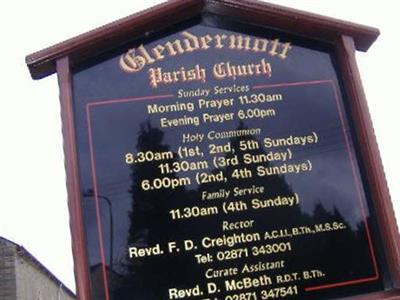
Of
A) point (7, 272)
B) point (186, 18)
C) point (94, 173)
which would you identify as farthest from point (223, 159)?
point (7, 272)

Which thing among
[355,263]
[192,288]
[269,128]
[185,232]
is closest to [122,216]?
[185,232]

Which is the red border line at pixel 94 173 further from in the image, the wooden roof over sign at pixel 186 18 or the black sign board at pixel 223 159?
the wooden roof over sign at pixel 186 18

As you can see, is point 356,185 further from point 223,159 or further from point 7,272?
point 7,272

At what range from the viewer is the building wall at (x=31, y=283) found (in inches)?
675

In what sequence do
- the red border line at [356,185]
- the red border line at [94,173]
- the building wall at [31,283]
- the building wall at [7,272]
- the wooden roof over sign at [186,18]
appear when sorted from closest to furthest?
1. the red border line at [94,173]
2. the red border line at [356,185]
3. the wooden roof over sign at [186,18]
4. the building wall at [7,272]
5. the building wall at [31,283]

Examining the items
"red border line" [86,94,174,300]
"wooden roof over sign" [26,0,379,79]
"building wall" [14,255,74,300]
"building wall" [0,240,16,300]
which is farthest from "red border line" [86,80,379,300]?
"building wall" [14,255,74,300]

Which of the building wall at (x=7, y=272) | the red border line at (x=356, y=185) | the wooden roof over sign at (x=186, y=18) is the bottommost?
the red border line at (x=356, y=185)

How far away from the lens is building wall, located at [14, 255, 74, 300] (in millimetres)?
17141

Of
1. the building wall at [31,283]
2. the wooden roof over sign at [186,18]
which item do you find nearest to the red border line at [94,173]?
the wooden roof over sign at [186,18]

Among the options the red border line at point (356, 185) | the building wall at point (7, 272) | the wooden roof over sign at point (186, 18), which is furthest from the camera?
the building wall at point (7, 272)

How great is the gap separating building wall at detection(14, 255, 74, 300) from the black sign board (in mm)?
14201

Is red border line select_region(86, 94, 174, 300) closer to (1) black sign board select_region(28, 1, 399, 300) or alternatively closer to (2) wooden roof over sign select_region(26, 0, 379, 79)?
(1) black sign board select_region(28, 1, 399, 300)

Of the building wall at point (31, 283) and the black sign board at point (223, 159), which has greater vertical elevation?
the building wall at point (31, 283)

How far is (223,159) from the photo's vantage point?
3.51m
